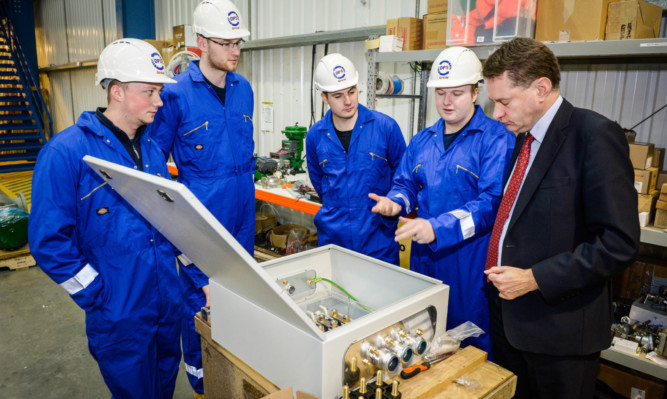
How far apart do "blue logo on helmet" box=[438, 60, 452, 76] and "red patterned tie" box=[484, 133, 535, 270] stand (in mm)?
542

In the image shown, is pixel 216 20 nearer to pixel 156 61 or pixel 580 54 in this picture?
pixel 156 61

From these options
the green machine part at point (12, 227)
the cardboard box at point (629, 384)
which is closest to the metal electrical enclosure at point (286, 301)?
the cardboard box at point (629, 384)

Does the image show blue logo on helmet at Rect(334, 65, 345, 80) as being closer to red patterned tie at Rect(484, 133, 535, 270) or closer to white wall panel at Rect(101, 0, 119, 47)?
red patterned tie at Rect(484, 133, 535, 270)

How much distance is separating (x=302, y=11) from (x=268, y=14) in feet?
1.70

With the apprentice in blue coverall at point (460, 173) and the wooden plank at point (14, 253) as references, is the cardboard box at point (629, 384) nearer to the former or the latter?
the apprentice in blue coverall at point (460, 173)

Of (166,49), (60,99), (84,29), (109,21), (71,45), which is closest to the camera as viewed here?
(166,49)

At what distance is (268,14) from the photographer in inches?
170

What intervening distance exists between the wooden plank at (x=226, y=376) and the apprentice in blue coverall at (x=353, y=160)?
3.28 ft

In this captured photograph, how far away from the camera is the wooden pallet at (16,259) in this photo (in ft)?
13.4

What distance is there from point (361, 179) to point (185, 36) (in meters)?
3.30

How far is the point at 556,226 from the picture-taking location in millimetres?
1155

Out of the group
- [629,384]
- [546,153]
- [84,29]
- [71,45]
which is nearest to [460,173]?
[546,153]

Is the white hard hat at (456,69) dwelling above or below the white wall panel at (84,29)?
below

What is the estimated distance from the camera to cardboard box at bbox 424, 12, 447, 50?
92.1 inches
